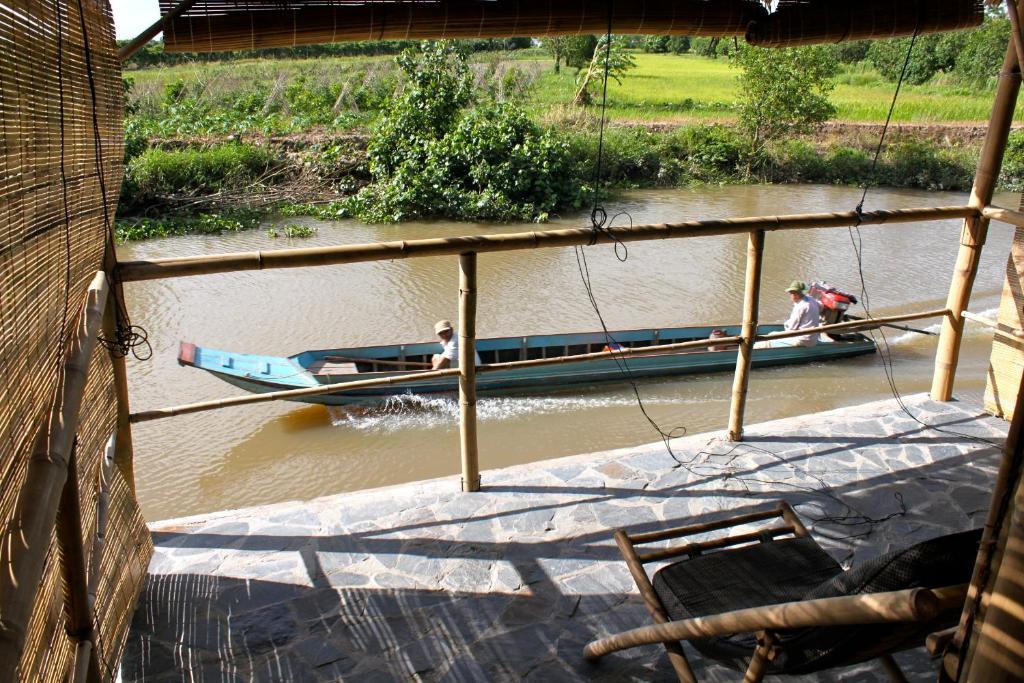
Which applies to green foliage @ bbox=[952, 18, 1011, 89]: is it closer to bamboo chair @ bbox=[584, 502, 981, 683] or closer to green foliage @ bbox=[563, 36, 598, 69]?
green foliage @ bbox=[563, 36, 598, 69]

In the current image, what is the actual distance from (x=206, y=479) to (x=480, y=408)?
228 centimetres

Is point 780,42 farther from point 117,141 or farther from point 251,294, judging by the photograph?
point 251,294

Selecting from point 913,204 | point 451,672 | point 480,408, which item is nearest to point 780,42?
point 451,672

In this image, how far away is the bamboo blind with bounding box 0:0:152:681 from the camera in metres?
1.17

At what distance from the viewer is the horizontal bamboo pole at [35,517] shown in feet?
2.68

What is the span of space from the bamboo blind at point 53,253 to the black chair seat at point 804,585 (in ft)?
4.15

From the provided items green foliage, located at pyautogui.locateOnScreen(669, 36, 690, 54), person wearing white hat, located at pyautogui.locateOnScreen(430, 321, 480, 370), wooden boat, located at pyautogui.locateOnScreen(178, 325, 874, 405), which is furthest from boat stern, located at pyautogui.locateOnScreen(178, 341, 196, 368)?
green foliage, located at pyautogui.locateOnScreen(669, 36, 690, 54)

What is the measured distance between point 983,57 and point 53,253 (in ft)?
85.0

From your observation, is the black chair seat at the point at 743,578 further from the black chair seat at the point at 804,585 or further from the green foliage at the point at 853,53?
the green foliage at the point at 853,53

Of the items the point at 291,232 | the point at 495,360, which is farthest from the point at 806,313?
the point at 291,232

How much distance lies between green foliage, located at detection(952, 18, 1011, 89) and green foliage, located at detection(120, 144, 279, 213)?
19.0 m

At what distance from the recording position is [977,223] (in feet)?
11.4

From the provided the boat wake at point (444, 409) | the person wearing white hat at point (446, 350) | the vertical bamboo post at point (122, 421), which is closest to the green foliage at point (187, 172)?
the boat wake at point (444, 409)

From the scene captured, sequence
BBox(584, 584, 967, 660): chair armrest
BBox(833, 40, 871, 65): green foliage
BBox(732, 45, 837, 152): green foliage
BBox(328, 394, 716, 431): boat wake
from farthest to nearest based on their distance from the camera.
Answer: BBox(833, 40, 871, 65): green foliage → BBox(732, 45, 837, 152): green foliage → BBox(328, 394, 716, 431): boat wake → BBox(584, 584, 967, 660): chair armrest
